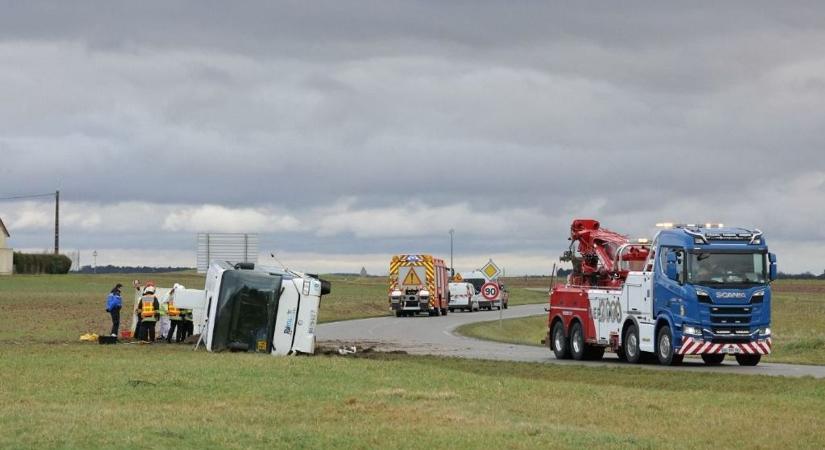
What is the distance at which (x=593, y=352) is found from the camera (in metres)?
35.6

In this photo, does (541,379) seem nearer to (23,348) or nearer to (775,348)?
(23,348)

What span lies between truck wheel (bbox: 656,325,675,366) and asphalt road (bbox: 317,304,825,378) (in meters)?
0.30

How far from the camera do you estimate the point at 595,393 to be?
23.1 metres

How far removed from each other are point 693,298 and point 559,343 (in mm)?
6484

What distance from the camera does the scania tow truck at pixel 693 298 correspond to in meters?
30.8

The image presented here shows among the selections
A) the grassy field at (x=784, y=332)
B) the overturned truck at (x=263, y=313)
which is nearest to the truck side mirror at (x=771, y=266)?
the grassy field at (x=784, y=332)

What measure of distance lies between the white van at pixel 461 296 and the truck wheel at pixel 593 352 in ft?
163

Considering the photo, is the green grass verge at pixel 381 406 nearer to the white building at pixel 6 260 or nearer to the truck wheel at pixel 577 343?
the truck wheel at pixel 577 343

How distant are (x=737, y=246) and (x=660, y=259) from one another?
172 centimetres

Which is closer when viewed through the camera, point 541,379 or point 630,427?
point 630,427

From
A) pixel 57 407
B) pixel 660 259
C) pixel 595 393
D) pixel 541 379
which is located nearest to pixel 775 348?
pixel 660 259

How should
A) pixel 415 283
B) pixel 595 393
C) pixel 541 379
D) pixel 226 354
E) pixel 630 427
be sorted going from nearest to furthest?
pixel 630 427, pixel 595 393, pixel 541 379, pixel 226 354, pixel 415 283

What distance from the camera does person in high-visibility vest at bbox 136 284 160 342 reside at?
4128 centimetres

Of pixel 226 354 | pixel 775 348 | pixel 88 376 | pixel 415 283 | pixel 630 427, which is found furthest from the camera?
pixel 415 283
